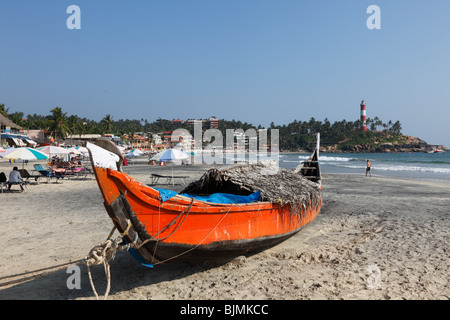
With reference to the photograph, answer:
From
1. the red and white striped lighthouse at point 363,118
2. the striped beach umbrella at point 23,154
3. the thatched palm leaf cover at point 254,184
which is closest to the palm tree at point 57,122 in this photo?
the striped beach umbrella at point 23,154

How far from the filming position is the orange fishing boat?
3.94 meters

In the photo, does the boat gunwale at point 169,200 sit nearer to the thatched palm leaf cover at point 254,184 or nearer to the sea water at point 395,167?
the thatched palm leaf cover at point 254,184

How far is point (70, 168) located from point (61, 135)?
42836 millimetres

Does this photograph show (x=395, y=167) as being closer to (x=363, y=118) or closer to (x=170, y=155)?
(x=170, y=155)

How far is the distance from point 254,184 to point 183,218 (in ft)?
7.29

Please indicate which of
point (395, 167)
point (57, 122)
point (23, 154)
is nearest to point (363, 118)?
point (395, 167)

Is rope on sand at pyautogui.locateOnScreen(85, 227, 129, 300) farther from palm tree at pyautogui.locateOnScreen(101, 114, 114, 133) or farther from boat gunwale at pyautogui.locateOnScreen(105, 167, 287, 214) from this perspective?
palm tree at pyautogui.locateOnScreen(101, 114, 114, 133)

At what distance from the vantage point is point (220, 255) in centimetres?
500

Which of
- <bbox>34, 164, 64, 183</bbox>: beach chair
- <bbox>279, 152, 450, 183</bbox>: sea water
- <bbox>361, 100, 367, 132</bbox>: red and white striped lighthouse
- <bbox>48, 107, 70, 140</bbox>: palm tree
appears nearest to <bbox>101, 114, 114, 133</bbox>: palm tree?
<bbox>48, 107, 70, 140</bbox>: palm tree

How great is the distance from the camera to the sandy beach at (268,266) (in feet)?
14.5

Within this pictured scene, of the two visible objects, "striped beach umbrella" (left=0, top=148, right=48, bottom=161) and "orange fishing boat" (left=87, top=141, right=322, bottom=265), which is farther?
"striped beach umbrella" (left=0, top=148, right=48, bottom=161)

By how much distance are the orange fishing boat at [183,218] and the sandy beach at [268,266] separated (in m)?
0.48

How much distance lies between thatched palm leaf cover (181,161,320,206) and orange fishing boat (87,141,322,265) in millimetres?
33
